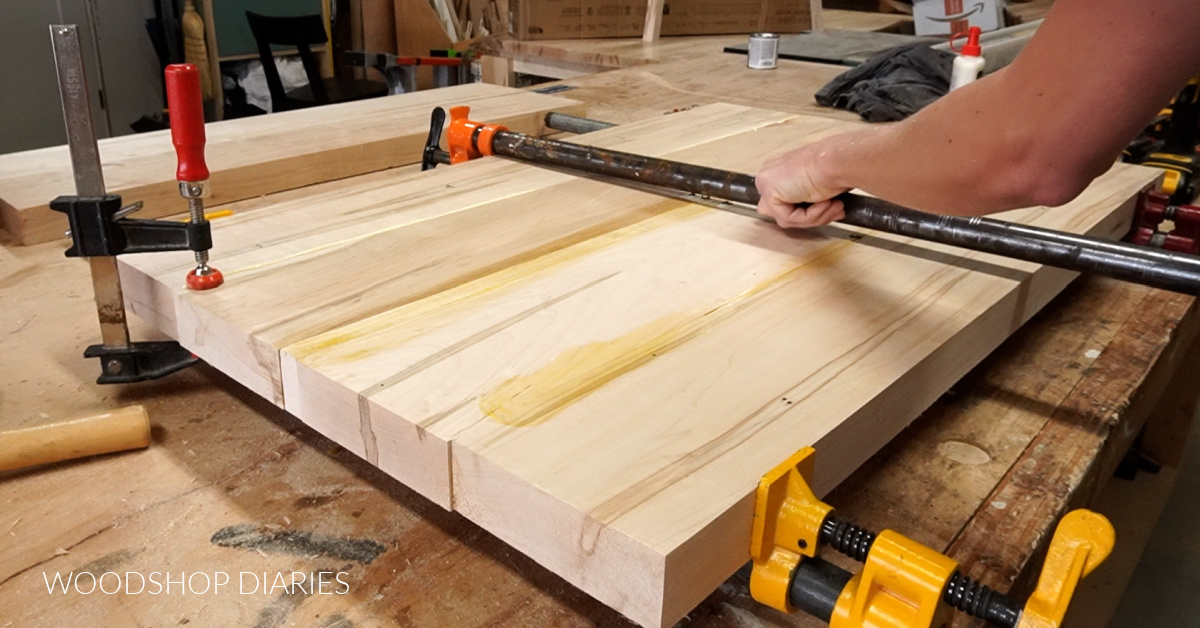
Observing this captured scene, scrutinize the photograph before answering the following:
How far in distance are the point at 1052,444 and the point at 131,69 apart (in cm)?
462

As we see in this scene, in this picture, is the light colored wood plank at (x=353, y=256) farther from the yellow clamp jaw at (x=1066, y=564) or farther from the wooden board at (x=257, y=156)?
the yellow clamp jaw at (x=1066, y=564)

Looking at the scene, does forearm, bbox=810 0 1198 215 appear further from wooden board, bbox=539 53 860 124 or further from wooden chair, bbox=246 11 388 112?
wooden chair, bbox=246 11 388 112

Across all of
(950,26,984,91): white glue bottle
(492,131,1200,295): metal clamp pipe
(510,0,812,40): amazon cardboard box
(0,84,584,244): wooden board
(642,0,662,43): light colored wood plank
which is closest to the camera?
(492,131,1200,295): metal clamp pipe

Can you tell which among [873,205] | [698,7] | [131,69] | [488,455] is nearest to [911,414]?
[873,205]

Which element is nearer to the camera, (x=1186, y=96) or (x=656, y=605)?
(x=656, y=605)

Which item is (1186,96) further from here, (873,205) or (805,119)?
(873,205)

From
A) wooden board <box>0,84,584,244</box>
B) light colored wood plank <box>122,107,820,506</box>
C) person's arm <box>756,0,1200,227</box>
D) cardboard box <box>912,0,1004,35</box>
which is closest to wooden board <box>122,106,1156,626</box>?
light colored wood plank <box>122,107,820,506</box>

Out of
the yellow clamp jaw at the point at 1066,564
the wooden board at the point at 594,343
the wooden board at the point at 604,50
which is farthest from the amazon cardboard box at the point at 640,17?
the yellow clamp jaw at the point at 1066,564

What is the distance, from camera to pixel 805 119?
2094 millimetres

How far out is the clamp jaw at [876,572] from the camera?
0.69 metres

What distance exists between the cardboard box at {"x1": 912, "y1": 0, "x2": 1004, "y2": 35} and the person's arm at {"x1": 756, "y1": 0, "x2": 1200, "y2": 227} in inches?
173

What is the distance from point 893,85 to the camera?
8.34ft

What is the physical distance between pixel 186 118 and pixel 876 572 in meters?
0.86

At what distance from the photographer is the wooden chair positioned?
161 inches
